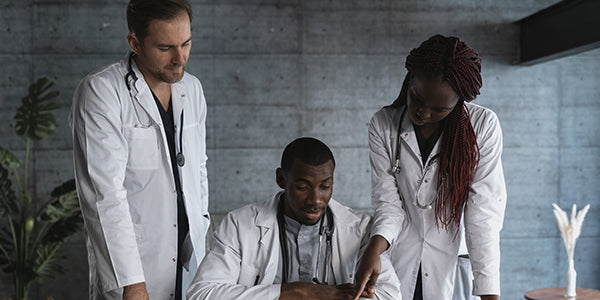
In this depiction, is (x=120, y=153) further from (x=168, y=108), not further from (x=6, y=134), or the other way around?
(x=6, y=134)

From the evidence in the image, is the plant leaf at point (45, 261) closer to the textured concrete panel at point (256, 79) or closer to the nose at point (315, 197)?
the textured concrete panel at point (256, 79)

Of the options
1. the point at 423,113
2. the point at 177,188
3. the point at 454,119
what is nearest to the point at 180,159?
the point at 177,188

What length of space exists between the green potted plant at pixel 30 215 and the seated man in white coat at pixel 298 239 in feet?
8.24

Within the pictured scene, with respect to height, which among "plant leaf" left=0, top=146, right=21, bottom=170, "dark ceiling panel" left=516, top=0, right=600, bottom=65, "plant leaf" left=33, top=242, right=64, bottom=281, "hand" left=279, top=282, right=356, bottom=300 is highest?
"dark ceiling panel" left=516, top=0, right=600, bottom=65

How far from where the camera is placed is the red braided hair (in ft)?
5.50

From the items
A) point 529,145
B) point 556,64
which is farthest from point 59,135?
point 556,64

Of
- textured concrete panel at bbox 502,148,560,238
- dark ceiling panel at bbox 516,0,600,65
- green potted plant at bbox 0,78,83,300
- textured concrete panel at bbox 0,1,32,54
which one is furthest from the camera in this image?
textured concrete panel at bbox 502,148,560,238

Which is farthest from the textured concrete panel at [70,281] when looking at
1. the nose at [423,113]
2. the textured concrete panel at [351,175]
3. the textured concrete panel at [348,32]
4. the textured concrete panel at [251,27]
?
the nose at [423,113]

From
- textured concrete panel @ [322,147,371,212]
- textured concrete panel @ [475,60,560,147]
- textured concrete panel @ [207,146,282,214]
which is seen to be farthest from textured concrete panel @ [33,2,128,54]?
textured concrete panel @ [475,60,560,147]

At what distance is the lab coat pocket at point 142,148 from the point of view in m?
1.79

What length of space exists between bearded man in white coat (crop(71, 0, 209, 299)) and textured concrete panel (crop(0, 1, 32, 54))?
294 cm

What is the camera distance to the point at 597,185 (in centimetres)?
462

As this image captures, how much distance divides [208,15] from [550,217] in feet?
11.7

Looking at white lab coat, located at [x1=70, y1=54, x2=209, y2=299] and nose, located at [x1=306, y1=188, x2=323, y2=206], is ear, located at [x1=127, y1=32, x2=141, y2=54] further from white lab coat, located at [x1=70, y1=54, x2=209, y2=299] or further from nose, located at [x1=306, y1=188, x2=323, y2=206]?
nose, located at [x1=306, y1=188, x2=323, y2=206]
